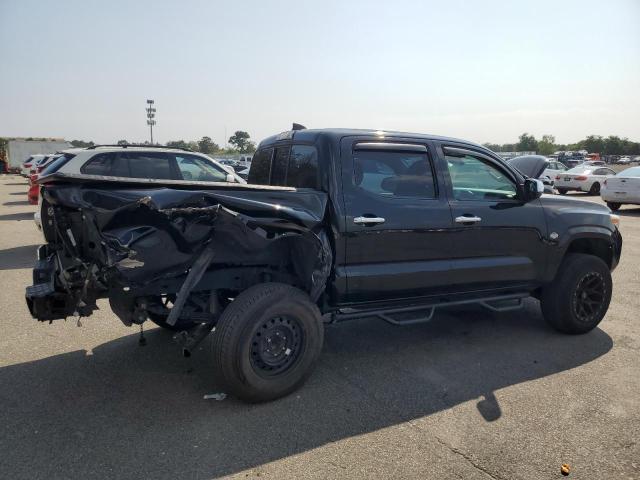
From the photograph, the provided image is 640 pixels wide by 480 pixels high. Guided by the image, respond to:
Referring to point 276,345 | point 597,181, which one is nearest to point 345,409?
point 276,345

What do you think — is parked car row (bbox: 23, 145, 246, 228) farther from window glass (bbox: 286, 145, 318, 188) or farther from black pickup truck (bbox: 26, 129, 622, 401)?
window glass (bbox: 286, 145, 318, 188)

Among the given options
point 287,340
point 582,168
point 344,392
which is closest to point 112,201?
point 287,340

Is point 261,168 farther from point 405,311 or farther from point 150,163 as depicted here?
point 150,163

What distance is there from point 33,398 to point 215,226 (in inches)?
72.2

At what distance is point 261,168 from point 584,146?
93.0 meters

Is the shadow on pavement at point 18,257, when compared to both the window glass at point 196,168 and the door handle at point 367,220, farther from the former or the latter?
the door handle at point 367,220

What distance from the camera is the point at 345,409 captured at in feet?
11.4

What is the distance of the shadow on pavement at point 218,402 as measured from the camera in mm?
2908

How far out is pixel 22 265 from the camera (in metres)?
7.65

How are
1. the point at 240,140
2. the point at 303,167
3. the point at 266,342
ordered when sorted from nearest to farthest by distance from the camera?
the point at 266,342
the point at 303,167
the point at 240,140

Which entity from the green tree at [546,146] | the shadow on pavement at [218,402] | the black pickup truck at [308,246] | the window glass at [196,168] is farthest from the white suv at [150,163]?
the green tree at [546,146]

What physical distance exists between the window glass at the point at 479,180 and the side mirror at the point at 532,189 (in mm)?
114

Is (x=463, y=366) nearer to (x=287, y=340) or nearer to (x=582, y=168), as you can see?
(x=287, y=340)

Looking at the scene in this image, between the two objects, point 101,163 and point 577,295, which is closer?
point 577,295
